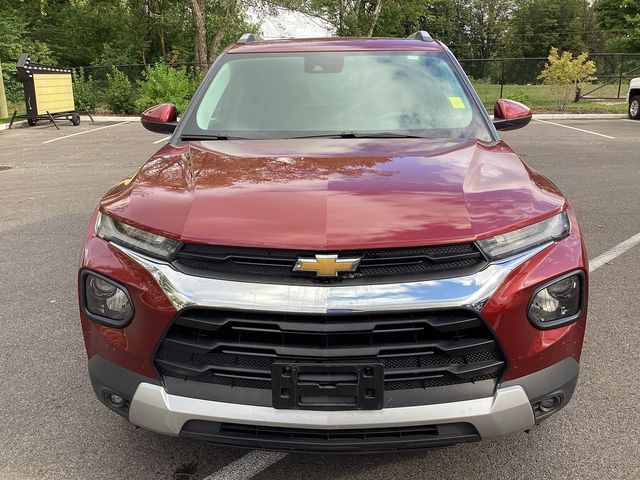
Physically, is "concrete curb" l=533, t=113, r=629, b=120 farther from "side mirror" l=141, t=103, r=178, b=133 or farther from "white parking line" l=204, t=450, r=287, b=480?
"white parking line" l=204, t=450, r=287, b=480

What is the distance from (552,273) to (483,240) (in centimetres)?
29

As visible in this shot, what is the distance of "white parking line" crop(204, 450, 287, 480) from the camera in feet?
7.89

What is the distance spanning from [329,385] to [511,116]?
266 cm

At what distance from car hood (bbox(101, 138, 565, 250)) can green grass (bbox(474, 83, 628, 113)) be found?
19531mm

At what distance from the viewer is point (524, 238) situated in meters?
2.07

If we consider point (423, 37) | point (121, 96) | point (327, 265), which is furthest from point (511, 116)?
point (121, 96)

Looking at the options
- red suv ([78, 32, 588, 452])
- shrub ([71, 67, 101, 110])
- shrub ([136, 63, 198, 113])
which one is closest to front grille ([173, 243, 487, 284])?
red suv ([78, 32, 588, 452])

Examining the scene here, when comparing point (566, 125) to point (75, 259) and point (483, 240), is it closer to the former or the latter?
point (75, 259)

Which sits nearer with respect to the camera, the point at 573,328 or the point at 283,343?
the point at 283,343

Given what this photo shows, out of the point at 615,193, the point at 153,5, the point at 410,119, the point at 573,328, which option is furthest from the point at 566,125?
the point at 153,5

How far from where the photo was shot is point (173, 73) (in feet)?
69.2

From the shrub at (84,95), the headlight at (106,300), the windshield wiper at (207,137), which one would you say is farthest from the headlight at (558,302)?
the shrub at (84,95)

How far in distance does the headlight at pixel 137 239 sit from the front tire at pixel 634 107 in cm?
1930

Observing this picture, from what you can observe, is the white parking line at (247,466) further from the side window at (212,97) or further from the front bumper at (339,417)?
the side window at (212,97)
